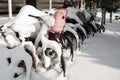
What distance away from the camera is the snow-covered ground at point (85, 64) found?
353 centimetres

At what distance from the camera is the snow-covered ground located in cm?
353

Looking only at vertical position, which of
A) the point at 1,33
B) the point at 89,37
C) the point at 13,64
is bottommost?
the point at 89,37

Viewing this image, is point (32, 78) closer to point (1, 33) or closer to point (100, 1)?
point (1, 33)

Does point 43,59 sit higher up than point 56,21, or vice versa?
point 56,21

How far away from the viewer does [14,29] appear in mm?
4504

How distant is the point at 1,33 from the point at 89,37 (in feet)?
17.5

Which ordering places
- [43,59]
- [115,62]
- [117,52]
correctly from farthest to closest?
1. [117,52]
2. [115,62]
3. [43,59]

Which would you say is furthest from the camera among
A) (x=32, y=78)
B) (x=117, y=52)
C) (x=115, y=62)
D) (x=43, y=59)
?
(x=117, y=52)

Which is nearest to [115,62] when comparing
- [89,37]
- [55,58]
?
[55,58]

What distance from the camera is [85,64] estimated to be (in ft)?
17.9

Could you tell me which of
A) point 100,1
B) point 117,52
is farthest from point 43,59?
point 100,1

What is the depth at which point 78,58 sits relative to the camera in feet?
19.7

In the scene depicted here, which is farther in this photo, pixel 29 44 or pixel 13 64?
pixel 29 44

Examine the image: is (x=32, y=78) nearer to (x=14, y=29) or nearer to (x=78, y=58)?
(x=14, y=29)
